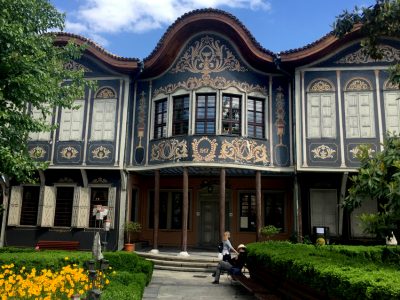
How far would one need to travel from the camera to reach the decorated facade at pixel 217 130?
49.1 ft

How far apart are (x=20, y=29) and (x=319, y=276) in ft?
25.1

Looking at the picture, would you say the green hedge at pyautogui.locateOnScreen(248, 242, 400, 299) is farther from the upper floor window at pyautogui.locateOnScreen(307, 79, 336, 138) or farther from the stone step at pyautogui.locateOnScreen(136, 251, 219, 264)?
the upper floor window at pyautogui.locateOnScreen(307, 79, 336, 138)

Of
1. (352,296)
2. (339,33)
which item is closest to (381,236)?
(352,296)

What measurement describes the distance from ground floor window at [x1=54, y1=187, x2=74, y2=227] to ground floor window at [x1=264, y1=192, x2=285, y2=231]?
317 inches

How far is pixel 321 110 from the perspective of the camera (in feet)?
50.1

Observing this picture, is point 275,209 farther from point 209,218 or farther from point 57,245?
point 57,245

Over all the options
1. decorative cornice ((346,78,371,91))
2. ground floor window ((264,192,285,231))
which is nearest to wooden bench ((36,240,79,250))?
ground floor window ((264,192,285,231))

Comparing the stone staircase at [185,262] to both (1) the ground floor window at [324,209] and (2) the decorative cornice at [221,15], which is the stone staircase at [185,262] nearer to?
(1) the ground floor window at [324,209]

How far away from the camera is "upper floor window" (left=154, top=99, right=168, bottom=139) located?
16.2 m

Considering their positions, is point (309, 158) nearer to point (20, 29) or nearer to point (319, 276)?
point (319, 276)

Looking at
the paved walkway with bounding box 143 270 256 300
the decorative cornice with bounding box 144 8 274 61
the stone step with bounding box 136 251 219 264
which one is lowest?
the paved walkway with bounding box 143 270 256 300

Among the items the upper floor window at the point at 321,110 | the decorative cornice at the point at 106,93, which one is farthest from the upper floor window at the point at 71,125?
the upper floor window at the point at 321,110

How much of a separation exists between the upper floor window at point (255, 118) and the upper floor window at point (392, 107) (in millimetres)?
4437

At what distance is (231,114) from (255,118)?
0.99m
